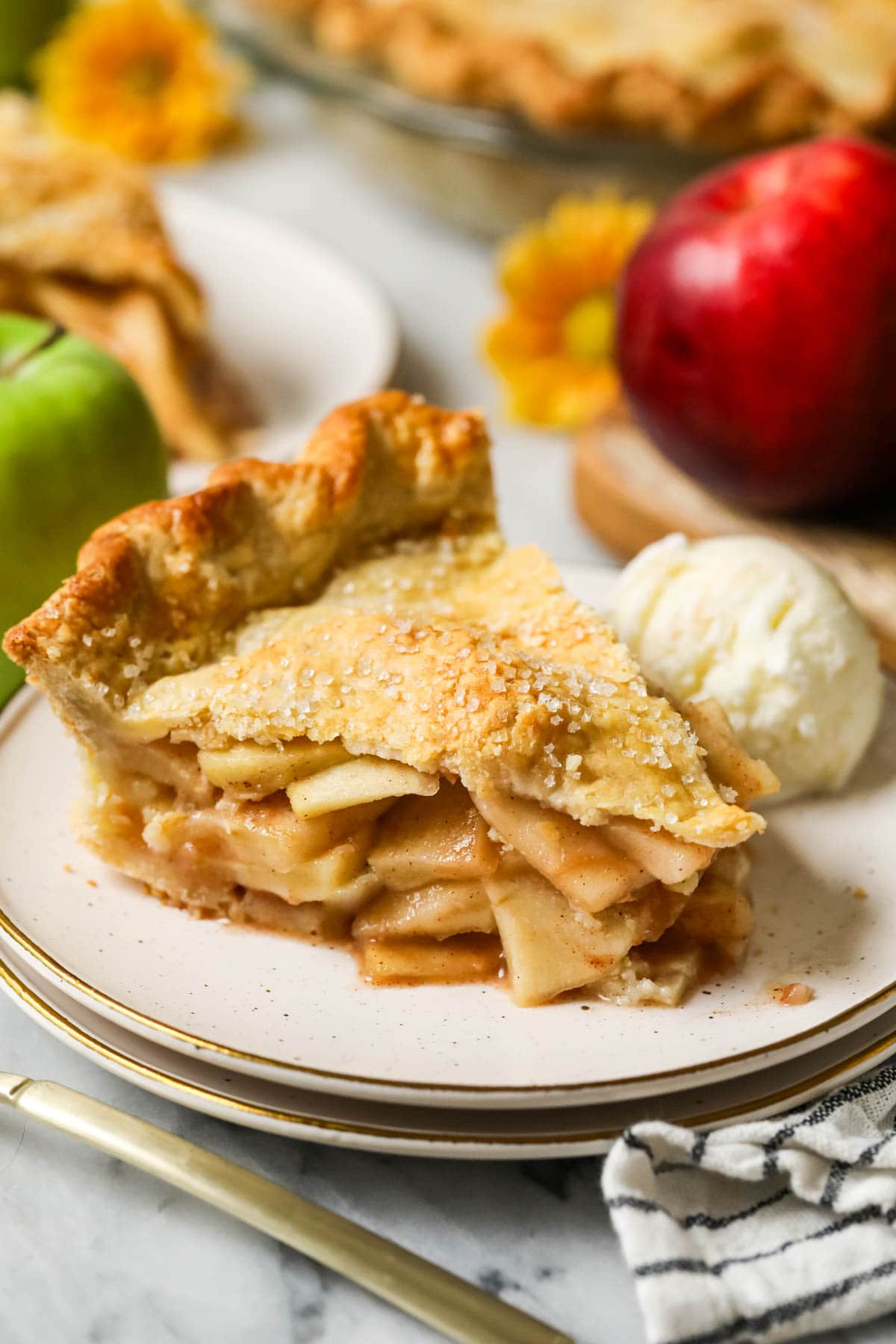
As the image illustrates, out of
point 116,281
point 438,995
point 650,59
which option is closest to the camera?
point 438,995

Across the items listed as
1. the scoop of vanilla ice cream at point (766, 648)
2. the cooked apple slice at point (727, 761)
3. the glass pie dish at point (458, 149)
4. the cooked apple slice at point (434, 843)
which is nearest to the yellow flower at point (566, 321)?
the glass pie dish at point (458, 149)

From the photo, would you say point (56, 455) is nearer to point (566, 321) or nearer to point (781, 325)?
point (781, 325)

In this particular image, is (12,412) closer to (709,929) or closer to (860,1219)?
(709,929)

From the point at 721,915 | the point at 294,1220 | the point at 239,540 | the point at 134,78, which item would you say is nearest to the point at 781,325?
the point at 239,540

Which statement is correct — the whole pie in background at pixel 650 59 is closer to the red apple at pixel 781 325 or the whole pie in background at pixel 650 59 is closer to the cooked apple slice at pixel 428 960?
the red apple at pixel 781 325

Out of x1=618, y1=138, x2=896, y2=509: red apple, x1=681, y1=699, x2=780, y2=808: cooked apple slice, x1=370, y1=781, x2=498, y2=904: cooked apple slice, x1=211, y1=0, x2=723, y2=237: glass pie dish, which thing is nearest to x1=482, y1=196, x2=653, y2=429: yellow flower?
x1=211, y1=0, x2=723, y2=237: glass pie dish
